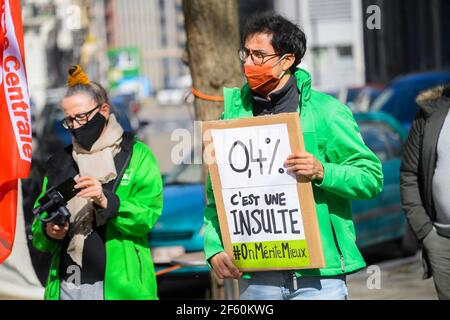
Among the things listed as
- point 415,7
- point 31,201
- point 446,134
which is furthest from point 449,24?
point 446,134

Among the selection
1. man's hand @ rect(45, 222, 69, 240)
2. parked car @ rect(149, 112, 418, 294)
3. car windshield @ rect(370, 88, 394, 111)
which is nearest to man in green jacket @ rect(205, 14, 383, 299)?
man's hand @ rect(45, 222, 69, 240)

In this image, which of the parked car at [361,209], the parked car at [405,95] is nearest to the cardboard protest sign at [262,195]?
the parked car at [361,209]

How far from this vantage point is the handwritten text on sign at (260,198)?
14.1 feet

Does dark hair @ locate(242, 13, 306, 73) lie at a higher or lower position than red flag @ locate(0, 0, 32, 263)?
higher

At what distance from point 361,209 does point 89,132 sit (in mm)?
5836

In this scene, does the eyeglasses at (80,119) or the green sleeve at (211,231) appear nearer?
the green sleeve at (211,231)

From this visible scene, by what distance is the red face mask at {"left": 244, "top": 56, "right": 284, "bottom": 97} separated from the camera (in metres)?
4.32

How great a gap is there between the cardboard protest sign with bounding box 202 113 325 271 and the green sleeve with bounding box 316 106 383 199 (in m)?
0.16

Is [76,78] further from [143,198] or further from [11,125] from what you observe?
[143,198]

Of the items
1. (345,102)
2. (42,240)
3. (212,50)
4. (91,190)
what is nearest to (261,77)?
(91,190)

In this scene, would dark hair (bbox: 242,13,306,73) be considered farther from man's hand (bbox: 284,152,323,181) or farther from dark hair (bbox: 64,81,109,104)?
dark hair (bbox: 64,81,109,104)

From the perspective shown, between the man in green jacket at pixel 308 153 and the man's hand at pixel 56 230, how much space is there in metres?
0.91

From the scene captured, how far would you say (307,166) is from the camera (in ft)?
13.6

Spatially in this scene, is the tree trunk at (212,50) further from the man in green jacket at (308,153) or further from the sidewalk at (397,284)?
the man in green jacket at (308,153)
